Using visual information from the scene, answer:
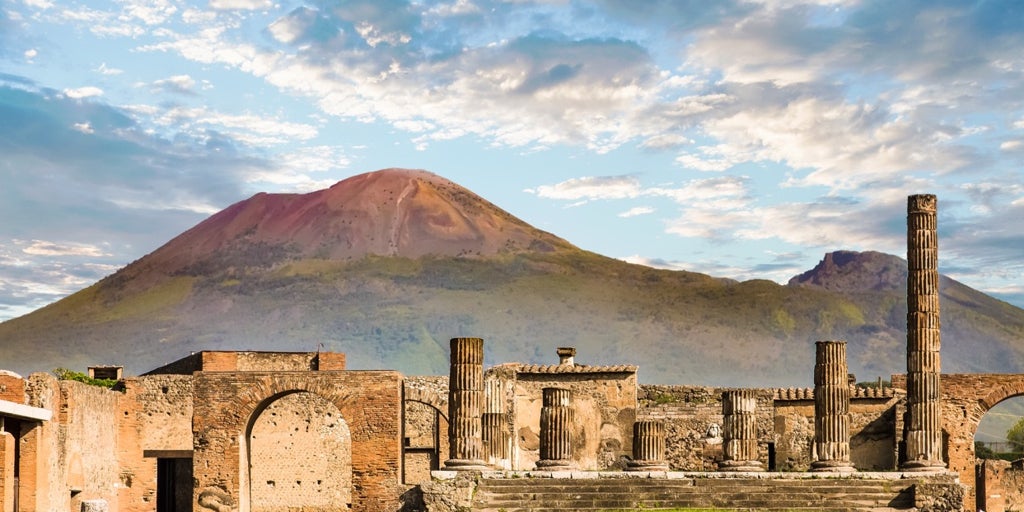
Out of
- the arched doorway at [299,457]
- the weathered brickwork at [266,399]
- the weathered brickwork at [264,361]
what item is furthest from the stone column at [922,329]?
the weathered brickwork at [264,361]

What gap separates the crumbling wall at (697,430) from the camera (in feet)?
147

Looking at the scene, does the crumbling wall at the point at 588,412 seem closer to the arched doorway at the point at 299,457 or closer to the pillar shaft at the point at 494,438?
the arched doorway at the point at 299,457

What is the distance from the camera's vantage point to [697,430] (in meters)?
45.2

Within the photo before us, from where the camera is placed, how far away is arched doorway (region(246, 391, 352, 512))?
4284 centimetres

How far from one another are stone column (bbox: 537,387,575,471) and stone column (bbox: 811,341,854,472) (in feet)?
18.5

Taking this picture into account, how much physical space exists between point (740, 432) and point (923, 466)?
14.0 feet

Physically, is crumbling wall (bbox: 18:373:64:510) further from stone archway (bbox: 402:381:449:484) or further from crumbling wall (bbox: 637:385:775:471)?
crumbling wall (bbox: 637:385:775:471)

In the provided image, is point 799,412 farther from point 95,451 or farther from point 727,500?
point 95,451

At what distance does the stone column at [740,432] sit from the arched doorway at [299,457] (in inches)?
423

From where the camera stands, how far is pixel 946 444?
46.4 m

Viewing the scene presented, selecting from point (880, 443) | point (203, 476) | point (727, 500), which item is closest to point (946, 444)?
point (880, 443)

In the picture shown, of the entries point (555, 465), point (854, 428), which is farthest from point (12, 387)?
point (854, 428)

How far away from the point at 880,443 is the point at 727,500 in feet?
40.0

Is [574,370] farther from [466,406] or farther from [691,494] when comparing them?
[691,494]
